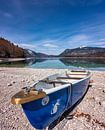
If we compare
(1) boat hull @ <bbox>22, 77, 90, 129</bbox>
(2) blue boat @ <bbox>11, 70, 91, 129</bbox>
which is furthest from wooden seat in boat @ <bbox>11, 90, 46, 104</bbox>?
(1) boat hull @ <bbox>22, 77, 90, 129</bbox>

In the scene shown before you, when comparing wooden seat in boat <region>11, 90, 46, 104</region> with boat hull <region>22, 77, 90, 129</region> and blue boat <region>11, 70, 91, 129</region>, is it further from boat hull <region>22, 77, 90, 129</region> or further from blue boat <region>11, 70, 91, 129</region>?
boat hull <region>22, 77, 90, 129</region>

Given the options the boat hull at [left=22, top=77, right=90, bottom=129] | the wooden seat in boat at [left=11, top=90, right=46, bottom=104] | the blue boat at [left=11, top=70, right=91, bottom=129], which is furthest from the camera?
the boat hull at [left=22, top=77, right=90, bottom=129]

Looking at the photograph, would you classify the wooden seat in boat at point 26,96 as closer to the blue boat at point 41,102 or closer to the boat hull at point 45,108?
the blue boat at point 41,102

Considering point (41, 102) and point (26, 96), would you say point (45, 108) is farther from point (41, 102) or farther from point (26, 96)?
point (26, 96)

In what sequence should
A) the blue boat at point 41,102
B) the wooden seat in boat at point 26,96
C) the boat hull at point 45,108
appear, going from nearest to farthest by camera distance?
the wooden seat in boat at point 26,96 < the blue boat at point 41,102 < the boat hull at point 45,108

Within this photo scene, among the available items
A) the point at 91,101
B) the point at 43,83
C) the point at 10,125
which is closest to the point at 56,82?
the point at 43,83

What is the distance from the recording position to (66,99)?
237 inches

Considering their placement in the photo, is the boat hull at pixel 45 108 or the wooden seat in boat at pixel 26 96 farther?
the boat hull at pixel 45 108

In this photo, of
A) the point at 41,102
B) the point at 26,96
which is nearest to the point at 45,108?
the point at 41,102

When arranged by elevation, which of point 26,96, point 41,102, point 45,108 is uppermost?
point 26,96

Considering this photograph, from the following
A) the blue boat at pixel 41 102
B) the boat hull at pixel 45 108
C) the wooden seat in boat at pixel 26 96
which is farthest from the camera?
the boat hull at pixel 45 108

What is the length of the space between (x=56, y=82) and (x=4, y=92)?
340 centimetres

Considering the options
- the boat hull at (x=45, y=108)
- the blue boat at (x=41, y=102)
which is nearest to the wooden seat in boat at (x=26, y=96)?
the blue boat at (x=41, y=102)

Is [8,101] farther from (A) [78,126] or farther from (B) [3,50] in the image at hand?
(B) [3,50]
